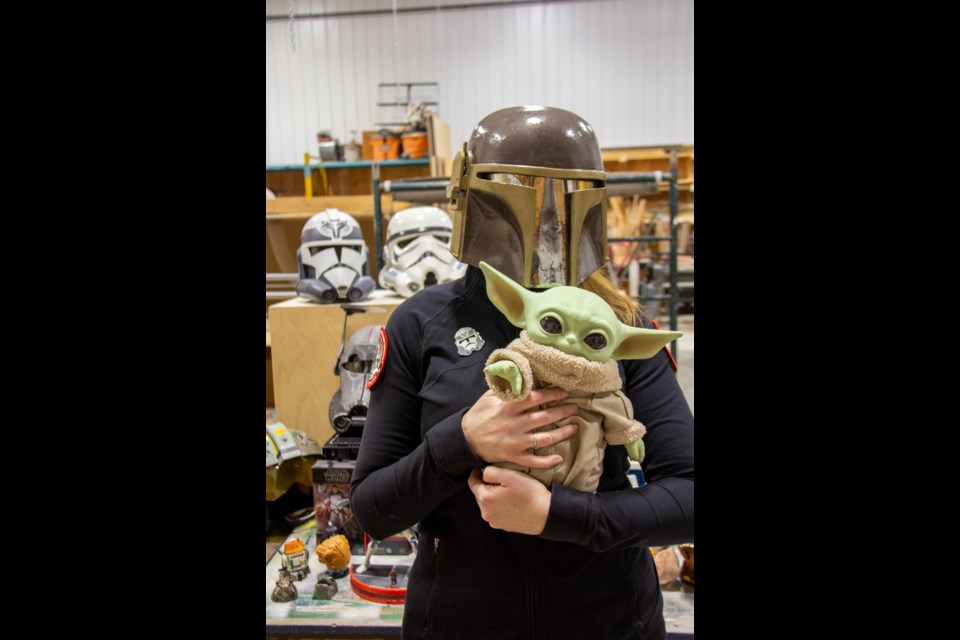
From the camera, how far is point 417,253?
3176 mm

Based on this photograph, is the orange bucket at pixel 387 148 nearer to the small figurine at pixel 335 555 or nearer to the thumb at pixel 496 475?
the small figurine at pixel 335 555

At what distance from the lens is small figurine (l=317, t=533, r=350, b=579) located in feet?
6.55

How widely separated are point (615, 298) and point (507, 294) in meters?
0.31

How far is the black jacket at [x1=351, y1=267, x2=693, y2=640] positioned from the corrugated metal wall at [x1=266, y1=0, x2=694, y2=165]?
6777 millimetres

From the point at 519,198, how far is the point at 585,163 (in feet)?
0.46

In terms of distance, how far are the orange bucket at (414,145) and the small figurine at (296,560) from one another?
15.3 ft

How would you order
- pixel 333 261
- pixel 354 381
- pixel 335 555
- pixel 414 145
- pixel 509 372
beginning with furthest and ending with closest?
pixel 414 145 → pixel 333 261 → pixel 354 381 → pixel 335 555 → pixel 509 372

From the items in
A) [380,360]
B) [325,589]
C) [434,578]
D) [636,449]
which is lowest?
[325,589]

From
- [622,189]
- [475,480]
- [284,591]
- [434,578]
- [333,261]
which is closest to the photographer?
[475,480]

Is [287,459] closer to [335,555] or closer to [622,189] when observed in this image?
[335,555]

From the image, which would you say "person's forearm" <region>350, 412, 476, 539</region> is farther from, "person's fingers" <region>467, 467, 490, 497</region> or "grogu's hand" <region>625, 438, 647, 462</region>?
"grogu's hand" <region>625, 438, 647, 462</region>

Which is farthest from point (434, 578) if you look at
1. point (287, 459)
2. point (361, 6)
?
point (361, 6)

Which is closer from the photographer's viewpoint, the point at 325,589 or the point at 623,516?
the point at 623,516
